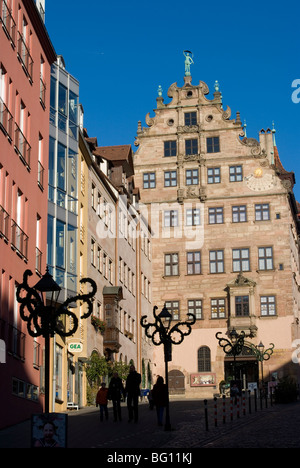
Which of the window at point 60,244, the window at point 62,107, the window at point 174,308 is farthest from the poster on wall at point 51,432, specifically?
the window at point 174,308

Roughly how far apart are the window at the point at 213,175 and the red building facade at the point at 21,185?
2802 cm

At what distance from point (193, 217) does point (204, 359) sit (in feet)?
32.8

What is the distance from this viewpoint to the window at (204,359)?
56.6 meters

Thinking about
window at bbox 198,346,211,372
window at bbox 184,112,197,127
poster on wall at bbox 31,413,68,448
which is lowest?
poster on wall at bbox 31,413,68,448

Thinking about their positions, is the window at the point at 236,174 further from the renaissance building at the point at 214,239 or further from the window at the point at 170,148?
the window at the point at 170,148

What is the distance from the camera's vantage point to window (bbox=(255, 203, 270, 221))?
57625 mm

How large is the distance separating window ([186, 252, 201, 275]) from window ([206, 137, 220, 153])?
24.8 ft

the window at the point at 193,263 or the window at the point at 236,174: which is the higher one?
the window at the point at 236,174

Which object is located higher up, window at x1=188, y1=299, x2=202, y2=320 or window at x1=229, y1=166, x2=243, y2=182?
window at x1=229, y1=166, x2=243, y2=182

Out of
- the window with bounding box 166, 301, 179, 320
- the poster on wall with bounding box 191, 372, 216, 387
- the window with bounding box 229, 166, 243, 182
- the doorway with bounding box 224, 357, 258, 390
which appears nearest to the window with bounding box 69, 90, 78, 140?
the window with bounding box 229, 166, 243, 182

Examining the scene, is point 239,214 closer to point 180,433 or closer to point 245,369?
point 245,369

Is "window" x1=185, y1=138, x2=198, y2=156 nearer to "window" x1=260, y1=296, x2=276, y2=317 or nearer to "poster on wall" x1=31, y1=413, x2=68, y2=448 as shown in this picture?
"window" x1=260, y1=296, x2=276, y2=317
